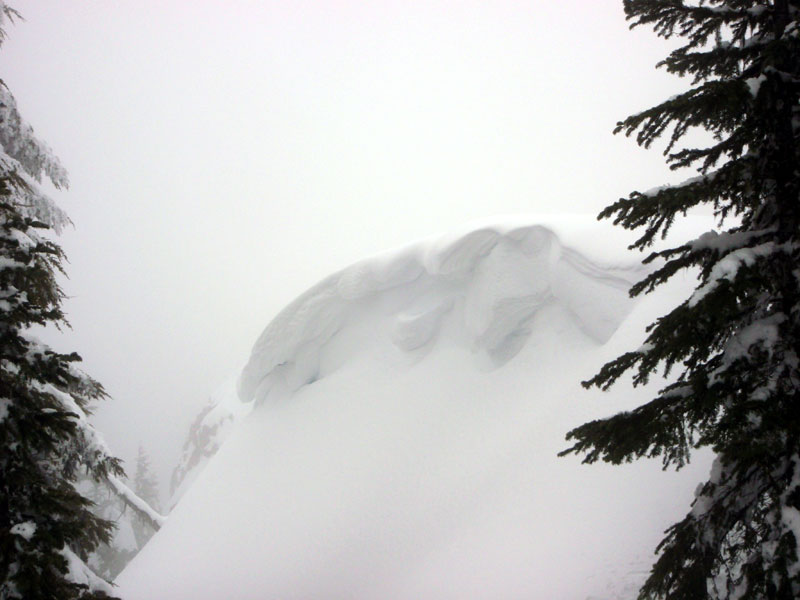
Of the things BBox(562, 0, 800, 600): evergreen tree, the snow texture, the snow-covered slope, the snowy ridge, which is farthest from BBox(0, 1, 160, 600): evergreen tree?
the snowy ridge

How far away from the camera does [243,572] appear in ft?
38.9

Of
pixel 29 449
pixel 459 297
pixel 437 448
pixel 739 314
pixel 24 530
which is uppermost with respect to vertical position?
pixel 459 297

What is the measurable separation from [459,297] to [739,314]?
13472mm

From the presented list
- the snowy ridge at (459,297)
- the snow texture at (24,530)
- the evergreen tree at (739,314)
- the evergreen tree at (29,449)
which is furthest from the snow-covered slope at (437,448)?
the snow texture at (24,530)

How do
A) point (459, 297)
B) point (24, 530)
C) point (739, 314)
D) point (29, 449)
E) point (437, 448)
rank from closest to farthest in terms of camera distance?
1. point (739, 314)
2. point (24, 530)
3. point (29, 449)
4. point (437, 448)
5. point (459, 297)

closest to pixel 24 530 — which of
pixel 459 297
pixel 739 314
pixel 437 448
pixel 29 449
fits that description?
pixel 29 449

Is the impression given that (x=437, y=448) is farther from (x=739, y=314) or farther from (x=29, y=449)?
(x=739, y=314)

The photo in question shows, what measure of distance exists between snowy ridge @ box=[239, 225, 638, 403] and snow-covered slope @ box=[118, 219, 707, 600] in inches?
2.3

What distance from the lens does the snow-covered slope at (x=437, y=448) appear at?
8.38 m

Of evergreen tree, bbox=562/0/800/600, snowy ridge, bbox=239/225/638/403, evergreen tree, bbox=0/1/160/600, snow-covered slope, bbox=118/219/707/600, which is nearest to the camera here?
evergreen tree, bbox=562/0/800/600

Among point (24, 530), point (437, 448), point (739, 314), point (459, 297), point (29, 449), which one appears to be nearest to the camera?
point (739, 314)

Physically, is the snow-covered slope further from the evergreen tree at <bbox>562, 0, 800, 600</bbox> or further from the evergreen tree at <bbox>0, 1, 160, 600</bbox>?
the evergreen tree at <bbox>0, 1, 160, 600</bbox>

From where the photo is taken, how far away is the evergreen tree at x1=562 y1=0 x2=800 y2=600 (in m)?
3.02

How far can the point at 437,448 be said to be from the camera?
12773mm
